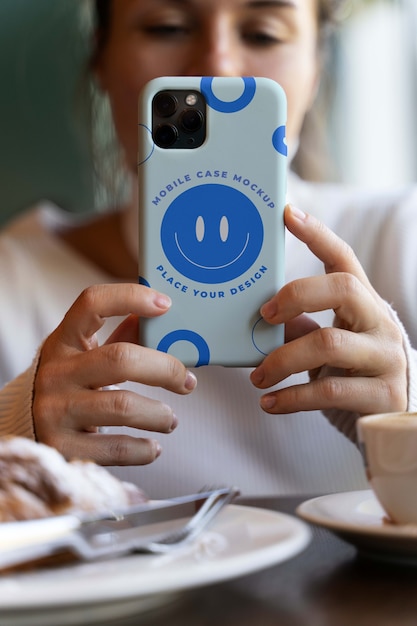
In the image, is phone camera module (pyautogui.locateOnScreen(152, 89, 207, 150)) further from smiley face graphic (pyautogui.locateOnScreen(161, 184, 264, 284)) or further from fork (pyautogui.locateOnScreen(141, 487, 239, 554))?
fork (pyautogui.locateOnScreen(141, 487, 239, 554))

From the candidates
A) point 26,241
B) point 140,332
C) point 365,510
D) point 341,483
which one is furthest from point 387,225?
point 365,510

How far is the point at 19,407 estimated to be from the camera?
78cm

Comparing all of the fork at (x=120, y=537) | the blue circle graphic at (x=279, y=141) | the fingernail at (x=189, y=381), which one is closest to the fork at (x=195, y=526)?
the fork at (x=120, y=537)

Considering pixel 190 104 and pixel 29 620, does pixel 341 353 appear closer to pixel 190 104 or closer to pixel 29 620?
pixel 190 104

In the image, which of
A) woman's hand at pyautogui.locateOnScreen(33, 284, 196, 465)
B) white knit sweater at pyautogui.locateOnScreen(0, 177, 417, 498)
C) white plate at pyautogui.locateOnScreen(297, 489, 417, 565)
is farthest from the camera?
white knit sweater at pyautogui.locateOnScreen(0, 177, 417, 498)

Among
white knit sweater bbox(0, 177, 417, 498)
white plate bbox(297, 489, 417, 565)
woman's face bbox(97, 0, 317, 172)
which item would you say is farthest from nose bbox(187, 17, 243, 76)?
white plate bbox(297, 489, 417, 565)

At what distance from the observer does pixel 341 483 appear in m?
1.12

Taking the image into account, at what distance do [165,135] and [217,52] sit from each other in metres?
Answer: 0.48

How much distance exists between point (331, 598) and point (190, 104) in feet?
1.52

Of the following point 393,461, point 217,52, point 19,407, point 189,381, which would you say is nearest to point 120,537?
point 393,461

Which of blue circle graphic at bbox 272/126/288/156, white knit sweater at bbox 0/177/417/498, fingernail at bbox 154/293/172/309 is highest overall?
blue circle graphic at bbox 272/126/288/156

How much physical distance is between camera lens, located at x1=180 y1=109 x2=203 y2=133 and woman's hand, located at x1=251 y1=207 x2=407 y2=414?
0.11m

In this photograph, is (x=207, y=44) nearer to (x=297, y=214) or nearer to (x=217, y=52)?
(x=217, y=52)

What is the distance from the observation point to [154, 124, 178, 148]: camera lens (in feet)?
2.35
